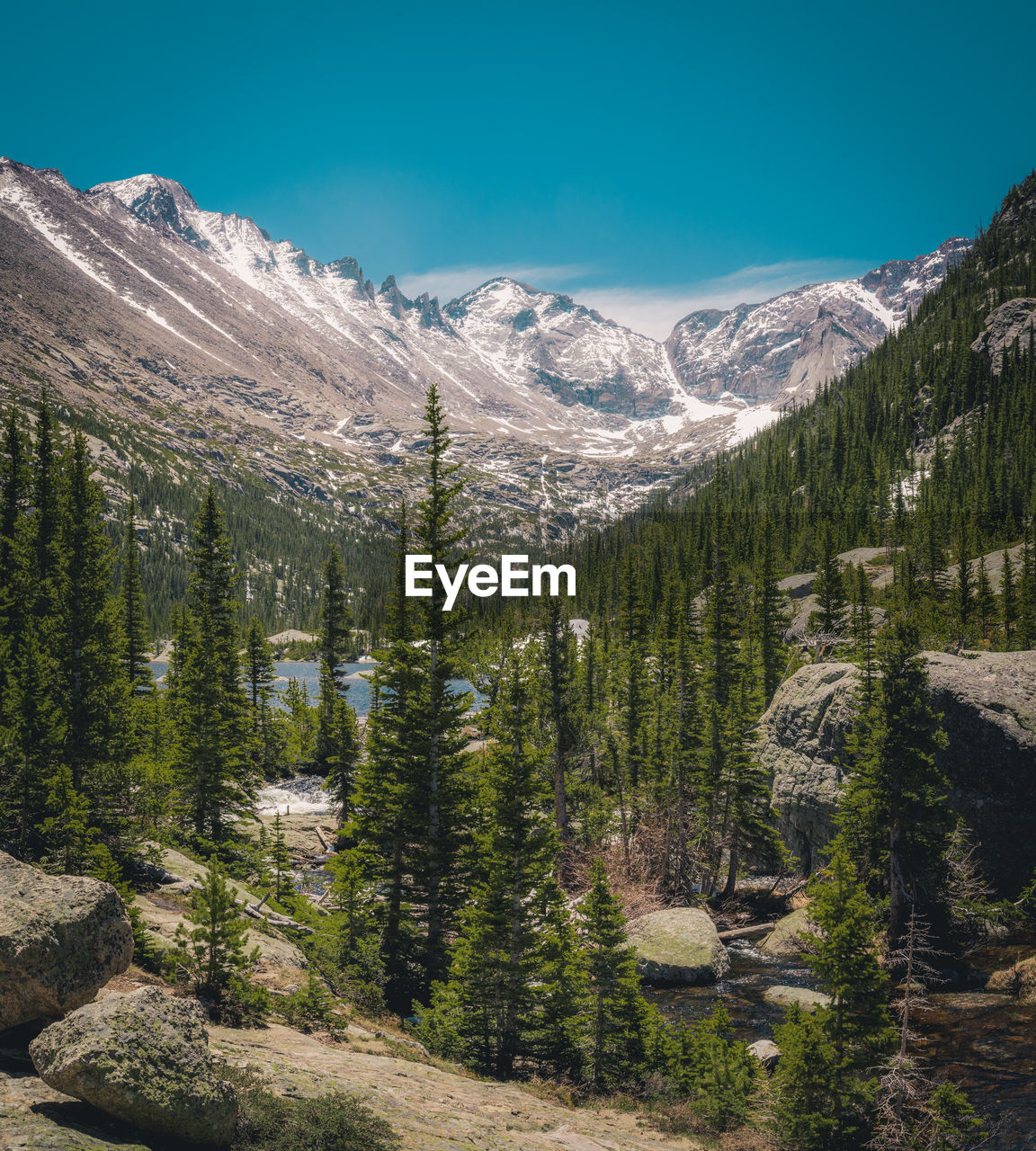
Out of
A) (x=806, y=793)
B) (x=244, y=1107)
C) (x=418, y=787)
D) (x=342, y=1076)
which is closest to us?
(x=244, y=1107)

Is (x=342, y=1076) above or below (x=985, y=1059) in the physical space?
above

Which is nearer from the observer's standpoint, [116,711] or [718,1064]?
[718,1064]

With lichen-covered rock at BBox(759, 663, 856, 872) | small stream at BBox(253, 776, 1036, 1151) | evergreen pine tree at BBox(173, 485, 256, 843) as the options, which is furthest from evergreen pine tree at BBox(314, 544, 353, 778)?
lichen-covered rock at BBox(759, 663, 856, 872)

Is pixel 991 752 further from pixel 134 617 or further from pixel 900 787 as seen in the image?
pixel 134 617

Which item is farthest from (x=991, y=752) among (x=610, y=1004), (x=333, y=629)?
(x=333, y=629)

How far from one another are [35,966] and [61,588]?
775 inches

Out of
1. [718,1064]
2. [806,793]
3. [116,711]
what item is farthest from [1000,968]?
[116,711]

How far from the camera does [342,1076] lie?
38.0 feet

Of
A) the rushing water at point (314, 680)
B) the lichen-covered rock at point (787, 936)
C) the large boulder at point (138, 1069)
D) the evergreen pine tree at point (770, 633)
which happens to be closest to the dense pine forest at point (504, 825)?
the lichen-covered rock at point (787, 936)

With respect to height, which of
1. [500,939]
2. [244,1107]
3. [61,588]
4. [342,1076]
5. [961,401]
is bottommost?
[500,939]

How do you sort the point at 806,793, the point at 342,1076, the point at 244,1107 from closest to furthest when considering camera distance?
1. the point at 244,1107
2. the point at 342,1076
3. the point at 806,793

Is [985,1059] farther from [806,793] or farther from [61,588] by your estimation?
[61,588]

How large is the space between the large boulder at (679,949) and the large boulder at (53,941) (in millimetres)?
23208

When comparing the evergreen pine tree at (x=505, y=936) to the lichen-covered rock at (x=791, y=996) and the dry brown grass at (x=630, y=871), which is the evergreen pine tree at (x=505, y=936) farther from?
the dry brown grass at (x=630, y=871)
